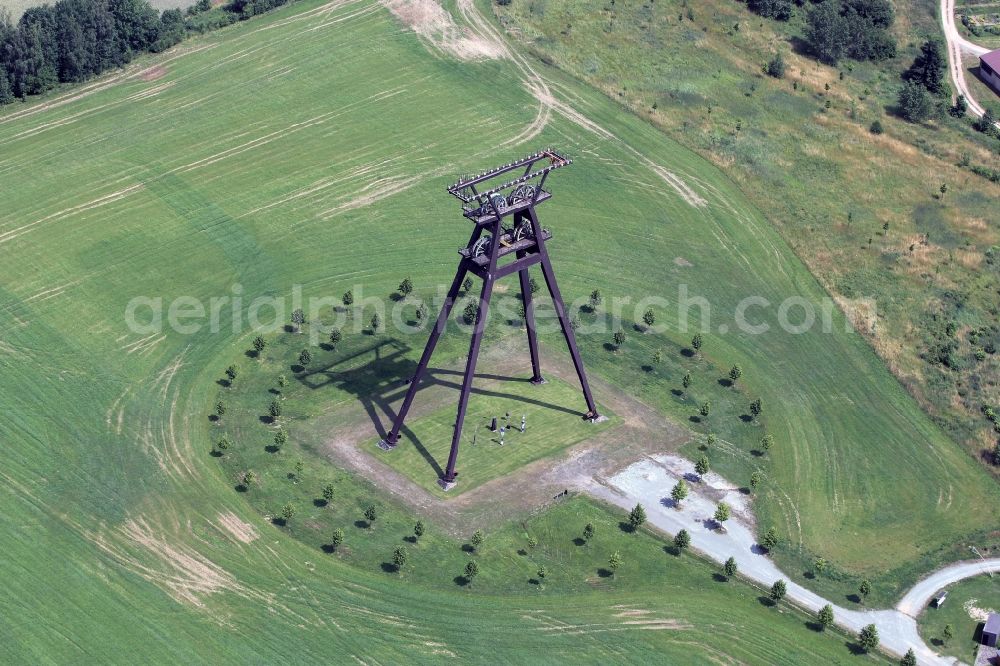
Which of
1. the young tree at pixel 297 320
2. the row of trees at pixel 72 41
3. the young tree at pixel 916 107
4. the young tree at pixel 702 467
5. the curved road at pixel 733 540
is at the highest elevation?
the young tree at pixel 916 107

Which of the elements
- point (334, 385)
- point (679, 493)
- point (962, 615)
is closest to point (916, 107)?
point (679, 493)

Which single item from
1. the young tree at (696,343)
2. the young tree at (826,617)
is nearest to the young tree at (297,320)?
the young tree at (696,343)

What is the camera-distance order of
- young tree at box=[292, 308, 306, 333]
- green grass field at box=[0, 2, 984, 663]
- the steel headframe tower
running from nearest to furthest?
green grass field at box=[0, 2, 984, 663], the steel headframe tower, young tree at box=[292, 308, 306, 333]

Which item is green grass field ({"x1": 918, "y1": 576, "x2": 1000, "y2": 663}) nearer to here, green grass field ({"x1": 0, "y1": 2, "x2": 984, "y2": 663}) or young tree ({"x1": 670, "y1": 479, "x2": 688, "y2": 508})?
green grass field ({"x1": 0, "y1": 2, "x2": 984, "y2": 663})

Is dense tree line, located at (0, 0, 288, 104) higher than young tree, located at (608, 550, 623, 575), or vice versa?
dense tree line, located at (0, 0, 288, 104)

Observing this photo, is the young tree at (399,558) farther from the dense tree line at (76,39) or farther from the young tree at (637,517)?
the dense tree line at (76,39)

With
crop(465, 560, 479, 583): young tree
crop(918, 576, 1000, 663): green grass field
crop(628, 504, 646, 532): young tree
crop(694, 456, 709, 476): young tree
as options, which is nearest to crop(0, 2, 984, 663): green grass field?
crop(465, 560, 479, 583): young tree
